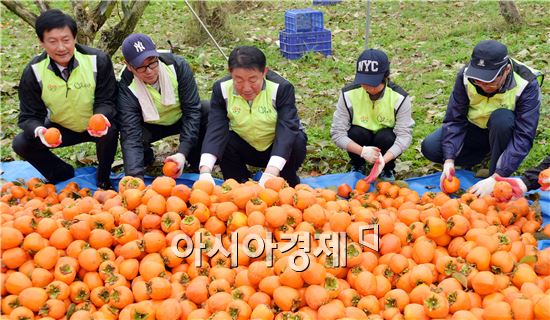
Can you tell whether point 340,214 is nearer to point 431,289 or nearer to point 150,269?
point 431,289

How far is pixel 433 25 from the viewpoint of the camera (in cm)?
968

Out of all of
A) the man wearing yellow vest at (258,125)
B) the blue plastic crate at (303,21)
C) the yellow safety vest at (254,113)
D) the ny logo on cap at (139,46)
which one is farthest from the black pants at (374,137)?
the blue plastic crate at (303,21)

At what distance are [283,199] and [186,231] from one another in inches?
22.2

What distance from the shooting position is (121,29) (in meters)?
6.44

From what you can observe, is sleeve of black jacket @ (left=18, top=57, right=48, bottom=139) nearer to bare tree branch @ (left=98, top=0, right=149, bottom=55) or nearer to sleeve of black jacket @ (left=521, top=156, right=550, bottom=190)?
bare tree branch @ (left=98, top=0, right=149, bottom=55)

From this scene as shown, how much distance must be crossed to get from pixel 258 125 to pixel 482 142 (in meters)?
1.94

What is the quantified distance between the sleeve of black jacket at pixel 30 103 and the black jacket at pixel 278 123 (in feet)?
4.73

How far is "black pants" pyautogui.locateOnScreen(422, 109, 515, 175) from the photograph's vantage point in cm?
388

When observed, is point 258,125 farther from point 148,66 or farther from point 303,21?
point 303,21

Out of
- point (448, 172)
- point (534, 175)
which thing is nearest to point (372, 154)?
point (448, 172)

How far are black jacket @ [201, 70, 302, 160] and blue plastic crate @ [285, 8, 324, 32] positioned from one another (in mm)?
4786

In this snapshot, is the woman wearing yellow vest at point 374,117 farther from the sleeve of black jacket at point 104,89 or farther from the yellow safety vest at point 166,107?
the sleeve of black jacket at point 104,89

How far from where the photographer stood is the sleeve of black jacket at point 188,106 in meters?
4.30

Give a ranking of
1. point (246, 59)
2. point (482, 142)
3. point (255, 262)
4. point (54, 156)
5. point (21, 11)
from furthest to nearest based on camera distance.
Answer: point (21, 11), point (54, 156), point (482, 142), point (246, 59), point (255, 262)
